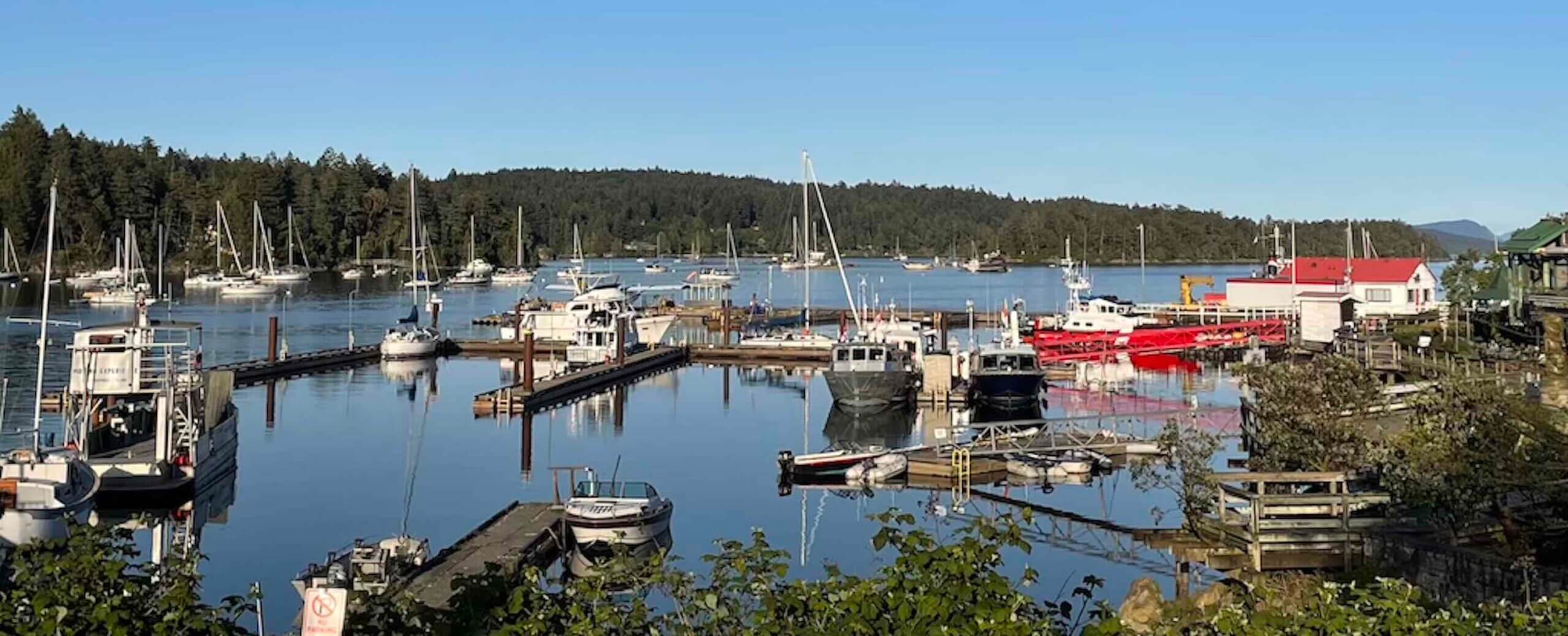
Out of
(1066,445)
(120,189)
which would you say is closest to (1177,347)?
(1066,445)

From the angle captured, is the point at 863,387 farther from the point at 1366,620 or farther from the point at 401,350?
the point at 1366,620

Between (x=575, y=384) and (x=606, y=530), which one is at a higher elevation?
(x=575, y=384)

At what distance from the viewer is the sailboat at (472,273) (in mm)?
135375

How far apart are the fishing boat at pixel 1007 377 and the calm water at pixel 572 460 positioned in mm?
1273

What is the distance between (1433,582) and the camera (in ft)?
52.4

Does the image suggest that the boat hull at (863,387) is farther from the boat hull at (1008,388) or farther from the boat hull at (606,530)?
the boat hull at (606,530)

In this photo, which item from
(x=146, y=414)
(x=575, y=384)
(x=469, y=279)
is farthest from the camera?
(x=469, y=279)

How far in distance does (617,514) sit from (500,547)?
2.10m

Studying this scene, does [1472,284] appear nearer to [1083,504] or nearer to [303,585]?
[1083,504]

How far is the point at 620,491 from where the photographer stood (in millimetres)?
25062

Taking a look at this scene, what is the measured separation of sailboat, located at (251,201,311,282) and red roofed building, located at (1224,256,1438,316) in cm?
7721

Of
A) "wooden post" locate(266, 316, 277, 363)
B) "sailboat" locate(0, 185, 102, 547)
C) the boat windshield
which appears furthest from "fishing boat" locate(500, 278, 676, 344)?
"sailboat" locate(0, 185, 102, 547)

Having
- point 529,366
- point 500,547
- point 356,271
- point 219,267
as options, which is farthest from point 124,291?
point 500,547

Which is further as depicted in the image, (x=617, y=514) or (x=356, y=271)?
(x=356, y=271)
